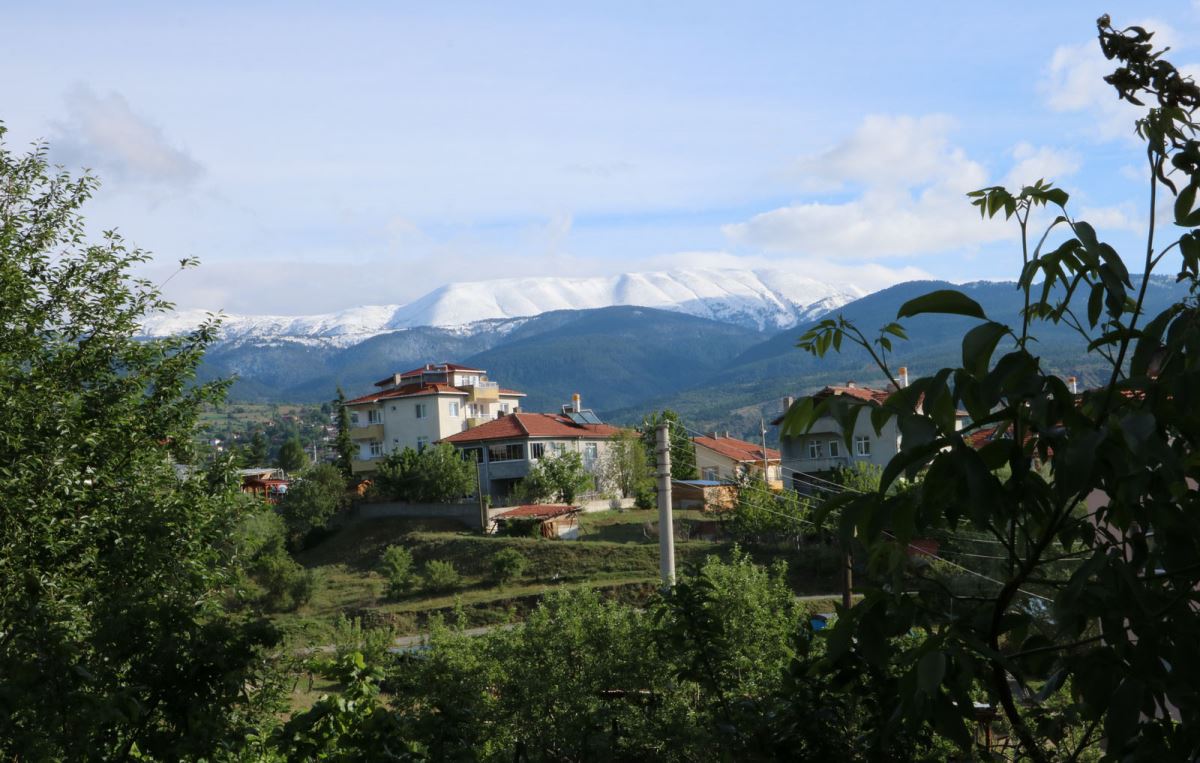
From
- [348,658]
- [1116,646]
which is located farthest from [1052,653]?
[348,658]

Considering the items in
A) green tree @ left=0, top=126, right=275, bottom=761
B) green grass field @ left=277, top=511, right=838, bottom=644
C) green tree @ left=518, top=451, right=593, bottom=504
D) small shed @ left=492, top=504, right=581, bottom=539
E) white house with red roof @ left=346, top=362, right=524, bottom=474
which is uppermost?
white house with red roof @ left=346, top=362, right=524, bottom=474

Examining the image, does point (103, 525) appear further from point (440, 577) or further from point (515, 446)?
point (515, 446)

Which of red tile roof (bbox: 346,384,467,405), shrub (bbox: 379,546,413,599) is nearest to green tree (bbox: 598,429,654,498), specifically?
red tile roof (bbox: 346,384,467,405)

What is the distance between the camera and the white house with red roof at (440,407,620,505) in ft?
202

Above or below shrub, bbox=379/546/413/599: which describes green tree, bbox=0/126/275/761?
above

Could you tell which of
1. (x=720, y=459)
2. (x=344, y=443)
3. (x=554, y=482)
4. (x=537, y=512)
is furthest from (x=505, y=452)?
(x=720, y=459)

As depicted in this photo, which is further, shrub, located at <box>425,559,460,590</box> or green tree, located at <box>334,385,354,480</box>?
green tree, located at <box>334,385,354,480</box>

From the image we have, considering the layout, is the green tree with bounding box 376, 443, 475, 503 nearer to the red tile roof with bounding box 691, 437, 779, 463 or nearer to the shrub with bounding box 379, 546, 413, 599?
the shrub with bounding box 379, 546, 413, 599

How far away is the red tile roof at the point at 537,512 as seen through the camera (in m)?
50.8

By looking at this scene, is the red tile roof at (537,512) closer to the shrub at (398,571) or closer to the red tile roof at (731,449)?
the shrub at (398,571)

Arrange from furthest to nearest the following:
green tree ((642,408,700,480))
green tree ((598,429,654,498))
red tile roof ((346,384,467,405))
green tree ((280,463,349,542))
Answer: red tile roof ((346,384,467,405)), green tree ((642,408,700,480)), green tree ((598,429,654,498)), green tree ((280,463,349,542))

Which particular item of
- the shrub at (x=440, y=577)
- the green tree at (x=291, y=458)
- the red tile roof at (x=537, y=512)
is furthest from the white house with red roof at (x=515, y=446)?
the green tree at (x=291, y=458)

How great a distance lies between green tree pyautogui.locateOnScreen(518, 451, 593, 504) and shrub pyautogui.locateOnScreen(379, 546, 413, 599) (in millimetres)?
11699

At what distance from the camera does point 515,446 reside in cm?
6216
